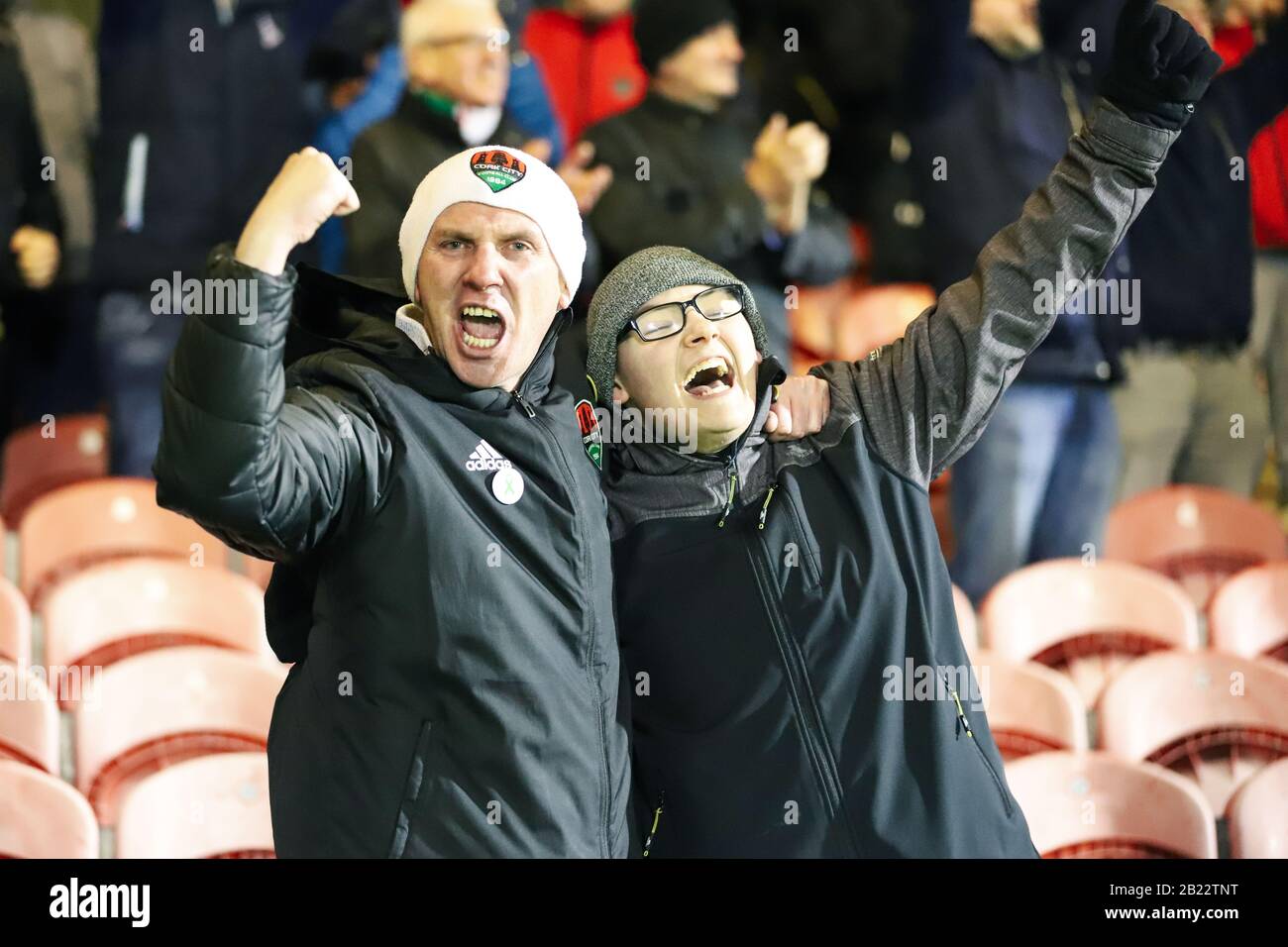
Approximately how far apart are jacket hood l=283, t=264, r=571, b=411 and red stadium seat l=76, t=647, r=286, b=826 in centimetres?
121

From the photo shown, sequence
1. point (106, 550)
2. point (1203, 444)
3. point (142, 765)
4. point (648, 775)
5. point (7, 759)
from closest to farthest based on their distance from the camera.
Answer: point (648, 775) < point (7, 759) < point (142, 765) < point (106, 550) < point (1203, 444)

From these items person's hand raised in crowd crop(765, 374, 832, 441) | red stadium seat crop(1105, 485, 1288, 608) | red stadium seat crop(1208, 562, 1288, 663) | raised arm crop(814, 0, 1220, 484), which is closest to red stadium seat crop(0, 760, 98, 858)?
person's hand raised in crowd crop(765, 374, 832, 441)

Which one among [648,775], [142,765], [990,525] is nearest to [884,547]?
[648,775]

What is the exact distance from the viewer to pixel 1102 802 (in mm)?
3359

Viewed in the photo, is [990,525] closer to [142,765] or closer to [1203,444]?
[1203,444]

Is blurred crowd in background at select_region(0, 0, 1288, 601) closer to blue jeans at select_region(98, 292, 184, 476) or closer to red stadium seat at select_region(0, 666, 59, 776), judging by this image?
blue jeans at select_region(98, 292, 184, 476)

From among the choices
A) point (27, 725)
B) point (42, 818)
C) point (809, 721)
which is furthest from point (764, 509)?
point (27, 725)

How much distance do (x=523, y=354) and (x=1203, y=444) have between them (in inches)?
131

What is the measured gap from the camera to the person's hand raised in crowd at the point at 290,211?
6.29ft

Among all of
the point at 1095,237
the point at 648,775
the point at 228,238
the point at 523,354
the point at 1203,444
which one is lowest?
the point at 648,775

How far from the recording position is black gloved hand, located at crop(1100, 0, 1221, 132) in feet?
8.06

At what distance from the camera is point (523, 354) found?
233 cm

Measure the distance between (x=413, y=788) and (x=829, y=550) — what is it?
0.73 m

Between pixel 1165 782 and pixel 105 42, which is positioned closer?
pixel 1165 782
